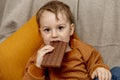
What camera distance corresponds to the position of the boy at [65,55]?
1.36 metres

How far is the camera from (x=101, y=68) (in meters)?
1.38

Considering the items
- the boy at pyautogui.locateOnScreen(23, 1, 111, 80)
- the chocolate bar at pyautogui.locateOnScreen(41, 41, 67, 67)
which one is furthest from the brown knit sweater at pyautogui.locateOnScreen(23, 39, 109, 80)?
the chocolate bar at pyautogui.locateOnScreen(41, 41, 67, 67)

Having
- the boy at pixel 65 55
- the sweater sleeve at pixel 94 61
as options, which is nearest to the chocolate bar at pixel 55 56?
the boy at pixel 65 55

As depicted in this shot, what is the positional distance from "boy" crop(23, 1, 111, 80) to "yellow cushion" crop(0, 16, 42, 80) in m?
0.05

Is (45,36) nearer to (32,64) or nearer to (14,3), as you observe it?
(32,64)

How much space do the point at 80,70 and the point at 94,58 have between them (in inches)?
4.6

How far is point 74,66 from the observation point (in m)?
1.41

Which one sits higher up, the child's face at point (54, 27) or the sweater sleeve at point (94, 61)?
the child's face at point (54, 27)

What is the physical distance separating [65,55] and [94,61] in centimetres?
16

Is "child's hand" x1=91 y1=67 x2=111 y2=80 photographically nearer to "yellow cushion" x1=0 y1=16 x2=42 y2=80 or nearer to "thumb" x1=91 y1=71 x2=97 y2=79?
"thumb" x1=91 y1=71 x2=97 y2=79

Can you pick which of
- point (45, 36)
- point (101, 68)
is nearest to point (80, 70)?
point (101, 68)

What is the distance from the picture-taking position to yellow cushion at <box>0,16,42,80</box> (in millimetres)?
1464

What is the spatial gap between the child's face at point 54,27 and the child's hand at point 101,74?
23 centimetres

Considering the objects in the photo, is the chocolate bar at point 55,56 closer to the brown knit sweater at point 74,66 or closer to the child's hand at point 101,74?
the brown knit sweater at point 74,66
